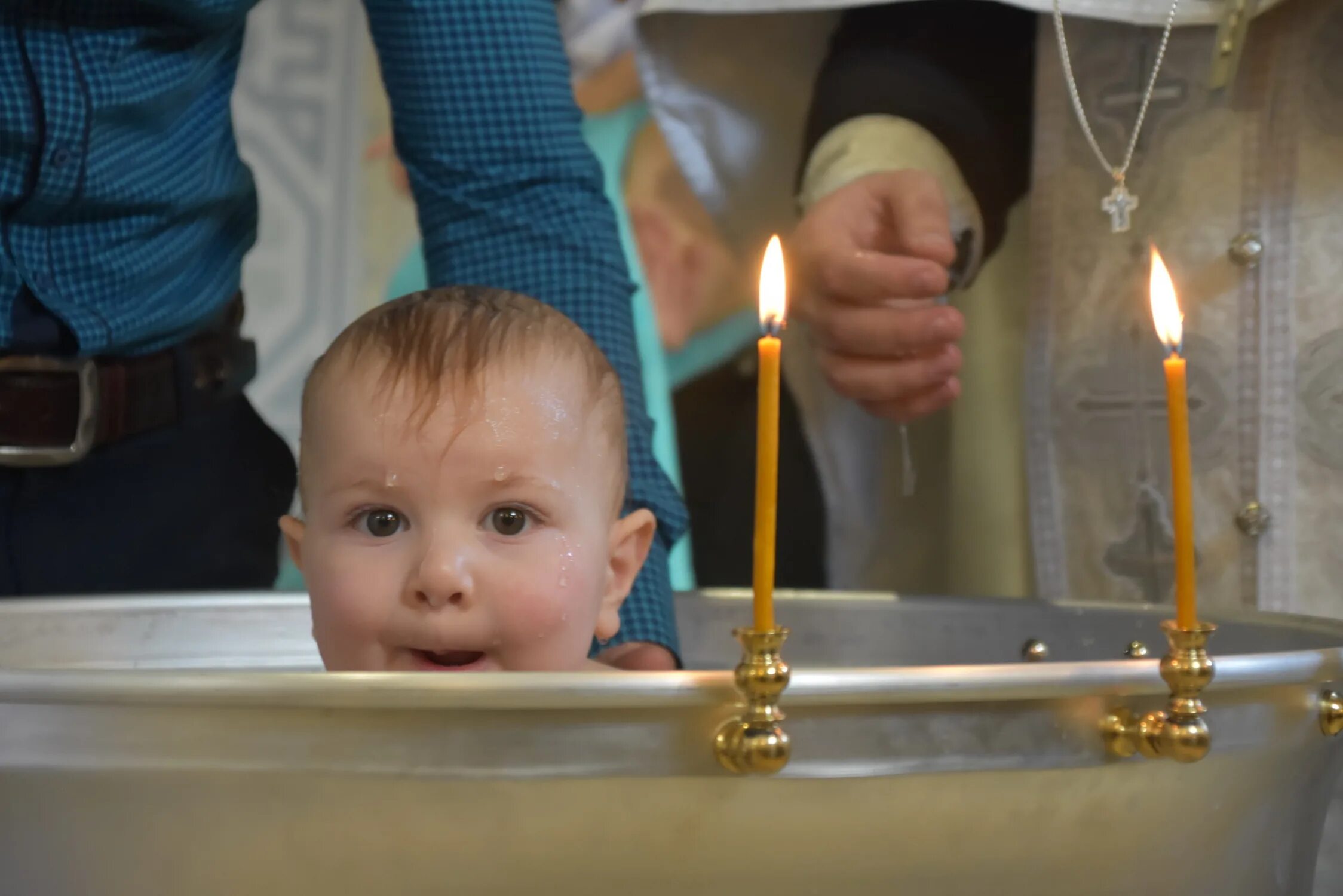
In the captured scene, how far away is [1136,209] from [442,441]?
625 millimetres

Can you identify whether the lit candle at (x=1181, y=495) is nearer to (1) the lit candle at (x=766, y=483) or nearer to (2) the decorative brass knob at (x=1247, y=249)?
(1) the lit candle at (x=766, y=483)

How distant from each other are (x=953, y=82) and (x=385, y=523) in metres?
0.67

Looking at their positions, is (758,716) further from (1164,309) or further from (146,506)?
(146,506)

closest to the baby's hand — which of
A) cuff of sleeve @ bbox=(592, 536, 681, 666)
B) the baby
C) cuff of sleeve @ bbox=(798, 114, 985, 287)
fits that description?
cuff of sleeve @ bbox=(592, 536, 681, 666)

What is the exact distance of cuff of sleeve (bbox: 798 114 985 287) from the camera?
916 mm

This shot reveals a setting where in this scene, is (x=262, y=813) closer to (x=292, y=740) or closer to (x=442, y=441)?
(x=292, y=740)

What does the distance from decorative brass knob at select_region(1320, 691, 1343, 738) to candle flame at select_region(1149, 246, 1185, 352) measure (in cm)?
12

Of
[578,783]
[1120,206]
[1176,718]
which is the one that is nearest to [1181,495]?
[1176,718]

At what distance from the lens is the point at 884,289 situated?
845 millimetres

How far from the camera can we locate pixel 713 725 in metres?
0.34

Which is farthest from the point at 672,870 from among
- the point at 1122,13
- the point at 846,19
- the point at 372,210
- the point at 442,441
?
the point at 372,210

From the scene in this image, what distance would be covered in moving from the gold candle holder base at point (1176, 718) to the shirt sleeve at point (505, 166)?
350 mm

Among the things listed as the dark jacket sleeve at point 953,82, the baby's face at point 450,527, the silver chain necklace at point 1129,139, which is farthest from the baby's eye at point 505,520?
the dark jacket sleeve at point 953,82

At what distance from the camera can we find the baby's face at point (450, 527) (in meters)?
0.47
